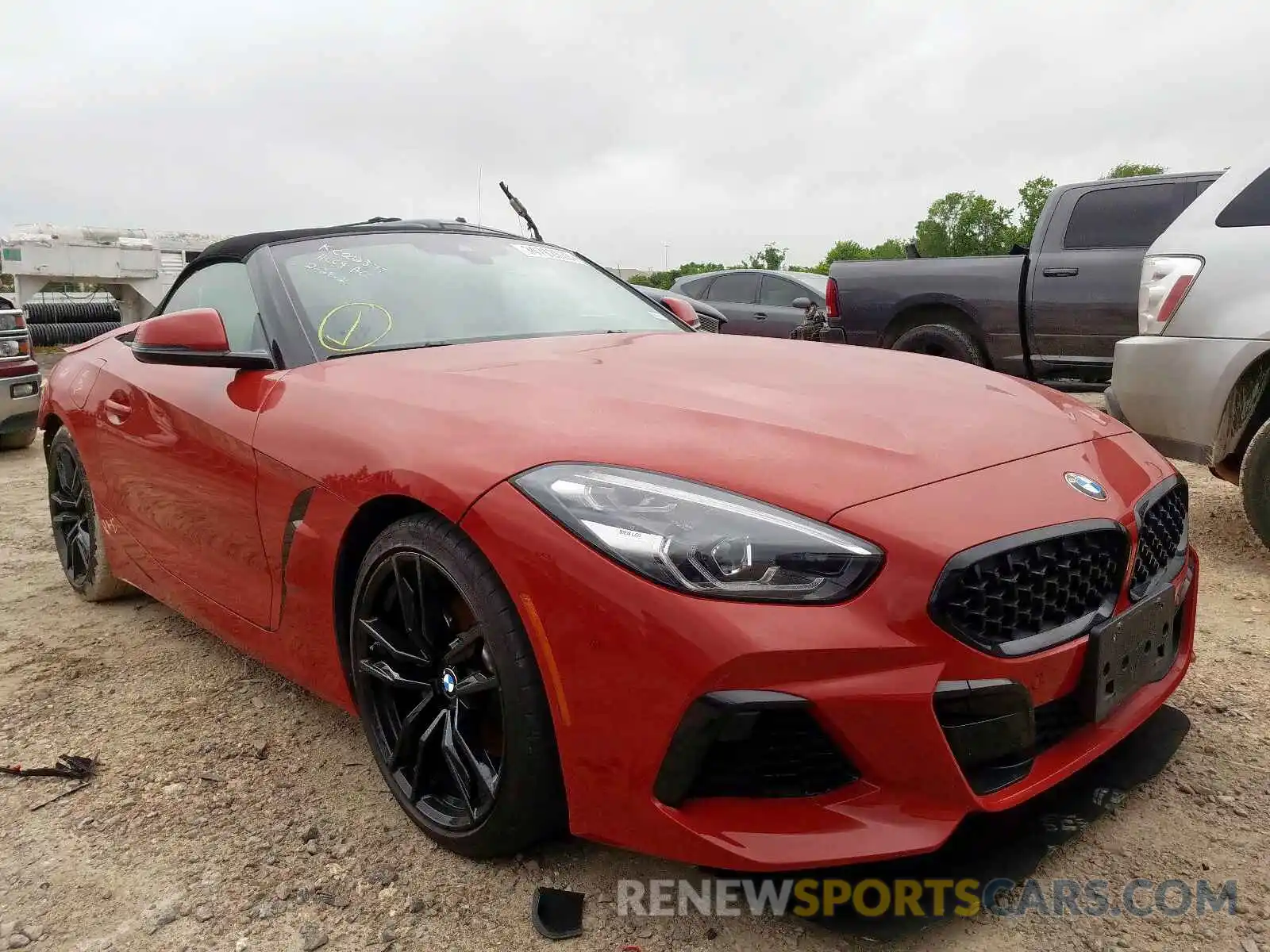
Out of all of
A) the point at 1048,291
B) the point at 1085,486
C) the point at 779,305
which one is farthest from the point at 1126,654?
the point at 779,305

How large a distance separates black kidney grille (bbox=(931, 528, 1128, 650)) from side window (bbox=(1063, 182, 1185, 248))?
549 centimetres

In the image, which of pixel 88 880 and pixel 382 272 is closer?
pixel 88 880

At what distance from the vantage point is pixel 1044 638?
154 centimetres

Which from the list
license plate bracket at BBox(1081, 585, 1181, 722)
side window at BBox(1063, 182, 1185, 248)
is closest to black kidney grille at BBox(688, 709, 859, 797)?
license plate bracket at BBox(1081, 585, 1181, 722)

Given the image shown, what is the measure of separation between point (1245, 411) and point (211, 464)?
11.4 feet

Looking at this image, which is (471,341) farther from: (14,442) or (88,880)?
(14,442)

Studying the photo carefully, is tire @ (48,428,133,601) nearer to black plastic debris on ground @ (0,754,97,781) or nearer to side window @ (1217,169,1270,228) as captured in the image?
black plastic debris on ground @ (0,754,97,781)

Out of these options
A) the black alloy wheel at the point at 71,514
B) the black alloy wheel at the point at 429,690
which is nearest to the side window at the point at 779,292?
the black alloy wheel at the point at 71,514

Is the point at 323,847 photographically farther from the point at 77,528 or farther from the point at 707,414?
the point at 77,528

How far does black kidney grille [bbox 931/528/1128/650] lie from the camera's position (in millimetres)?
1448

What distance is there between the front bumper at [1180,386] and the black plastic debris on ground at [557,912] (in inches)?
113

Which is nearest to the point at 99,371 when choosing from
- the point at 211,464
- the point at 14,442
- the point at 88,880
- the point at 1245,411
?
the point at 211,464

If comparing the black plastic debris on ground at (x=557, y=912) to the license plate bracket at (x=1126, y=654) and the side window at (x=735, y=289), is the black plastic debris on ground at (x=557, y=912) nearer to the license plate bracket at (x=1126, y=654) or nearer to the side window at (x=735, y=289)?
the license plate bracket at (x=1126, y=654)

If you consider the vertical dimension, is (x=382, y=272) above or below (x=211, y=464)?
above
